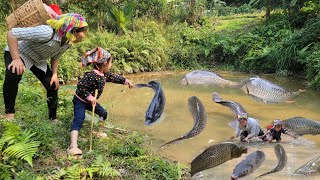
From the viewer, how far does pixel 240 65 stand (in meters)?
14.6

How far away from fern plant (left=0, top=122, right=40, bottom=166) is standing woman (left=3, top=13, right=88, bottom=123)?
578 millimetres

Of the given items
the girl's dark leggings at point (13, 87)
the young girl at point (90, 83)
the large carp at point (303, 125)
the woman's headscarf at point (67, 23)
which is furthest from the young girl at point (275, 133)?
the woman's headscarf at point (67, 23)

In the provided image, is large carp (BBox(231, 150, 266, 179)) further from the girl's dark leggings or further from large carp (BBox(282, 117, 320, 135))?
the girl's dark leggings

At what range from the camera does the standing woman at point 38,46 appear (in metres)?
4.00

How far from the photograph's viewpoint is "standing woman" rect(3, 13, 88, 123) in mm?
4000

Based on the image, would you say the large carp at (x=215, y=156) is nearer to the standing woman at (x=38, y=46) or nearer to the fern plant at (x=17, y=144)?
the fern plant at (x=17, y=144)

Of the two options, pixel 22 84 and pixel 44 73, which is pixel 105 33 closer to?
pixel 22 84

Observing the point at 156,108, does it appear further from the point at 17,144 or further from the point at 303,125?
the point at 303,125

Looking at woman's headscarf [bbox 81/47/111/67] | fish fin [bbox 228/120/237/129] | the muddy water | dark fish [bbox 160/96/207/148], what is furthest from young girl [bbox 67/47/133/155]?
fish fin [bbox 228/120/237/129]

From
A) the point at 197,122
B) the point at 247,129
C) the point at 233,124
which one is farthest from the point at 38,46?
the point at 233,124

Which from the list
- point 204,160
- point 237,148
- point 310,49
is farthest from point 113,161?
point 310,49

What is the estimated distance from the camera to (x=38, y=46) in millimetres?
4273

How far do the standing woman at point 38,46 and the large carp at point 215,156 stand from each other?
6.24 ft

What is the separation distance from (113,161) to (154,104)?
83 centimetres
